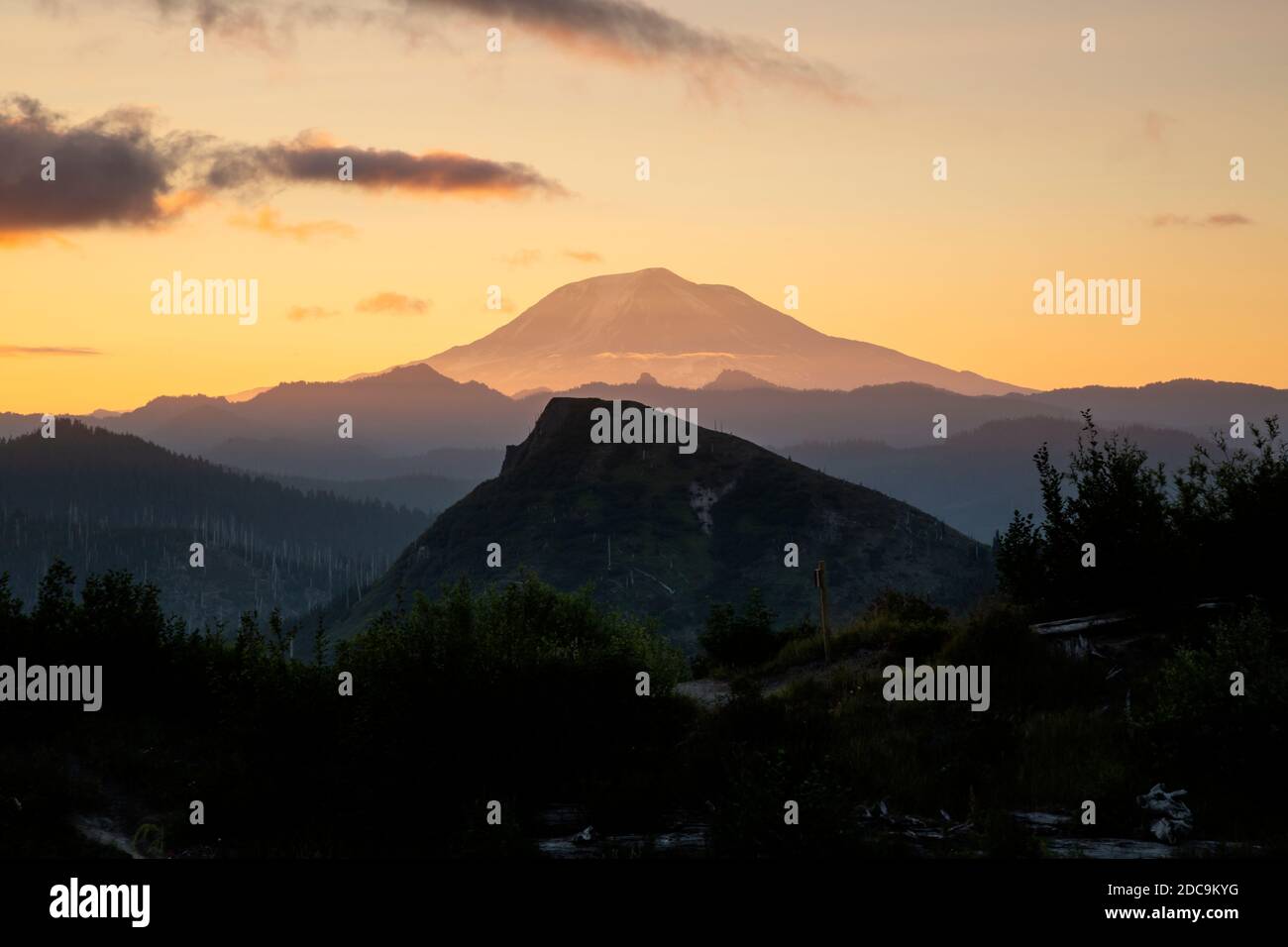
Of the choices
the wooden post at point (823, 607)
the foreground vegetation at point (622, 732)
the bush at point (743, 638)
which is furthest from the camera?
the bush at point (743, 638)

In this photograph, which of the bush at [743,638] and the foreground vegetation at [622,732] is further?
the bush at [743,638]

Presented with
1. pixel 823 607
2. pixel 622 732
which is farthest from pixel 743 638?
pixel 622 732

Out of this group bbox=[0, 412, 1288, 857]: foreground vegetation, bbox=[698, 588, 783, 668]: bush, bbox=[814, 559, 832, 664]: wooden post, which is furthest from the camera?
bbox=[698, 588, 783, 668]: bush

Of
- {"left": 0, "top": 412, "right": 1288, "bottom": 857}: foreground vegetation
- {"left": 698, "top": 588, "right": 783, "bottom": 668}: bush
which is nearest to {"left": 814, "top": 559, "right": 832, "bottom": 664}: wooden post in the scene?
{"left": 0, "top": 412, "right": 1288, "bottom": 857}: foreground vegetation

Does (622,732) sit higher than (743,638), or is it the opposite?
(743,638)

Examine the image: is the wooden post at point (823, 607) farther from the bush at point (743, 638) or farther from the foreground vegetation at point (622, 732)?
the bush at point (743, 638)

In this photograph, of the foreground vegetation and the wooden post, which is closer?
the foreground vegetation

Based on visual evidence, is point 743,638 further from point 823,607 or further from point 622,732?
point 622,732

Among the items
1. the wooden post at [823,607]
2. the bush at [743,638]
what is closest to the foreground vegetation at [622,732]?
the wooden post at [823,607]

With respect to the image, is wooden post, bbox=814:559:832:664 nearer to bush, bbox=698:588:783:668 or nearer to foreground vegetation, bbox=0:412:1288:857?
foreground vegetation, bbox=0:412:1288:857

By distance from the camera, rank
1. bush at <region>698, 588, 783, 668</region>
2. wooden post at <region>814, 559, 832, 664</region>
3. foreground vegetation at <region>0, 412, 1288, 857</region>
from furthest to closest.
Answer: bush at <region>698, 588, 783, 668</region> < wooden post at <region>814, 559, 832, 664</region> < foreground vegetation at <region>0, 412, 1288, 857</region>

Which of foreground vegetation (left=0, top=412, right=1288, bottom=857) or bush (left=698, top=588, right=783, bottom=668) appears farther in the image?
bush (left=698, top=588, right=783, bottom=668)
